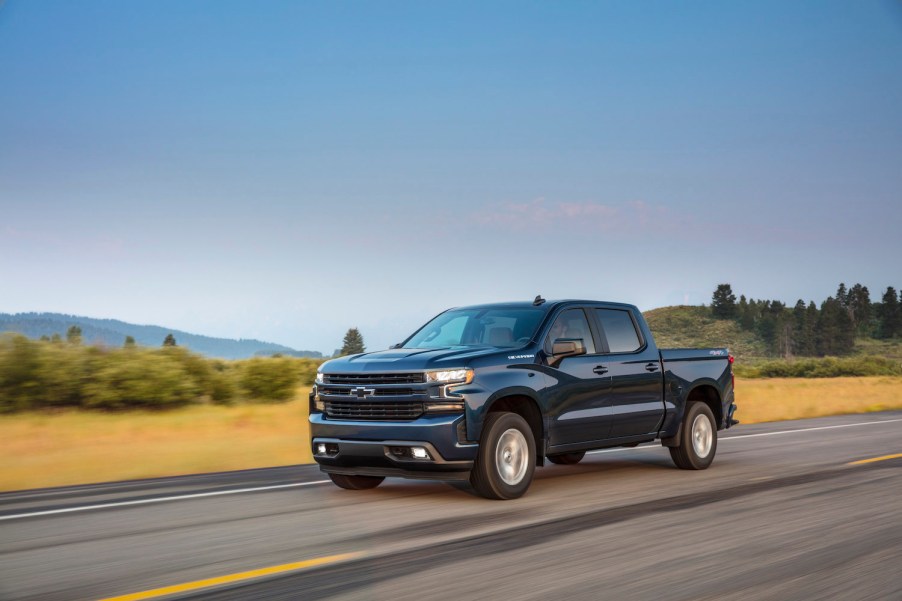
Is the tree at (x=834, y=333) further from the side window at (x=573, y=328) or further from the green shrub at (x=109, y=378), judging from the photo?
the side window at (x=573, y=328)

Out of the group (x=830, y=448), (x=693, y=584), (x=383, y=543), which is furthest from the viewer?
(x=830, y=448)

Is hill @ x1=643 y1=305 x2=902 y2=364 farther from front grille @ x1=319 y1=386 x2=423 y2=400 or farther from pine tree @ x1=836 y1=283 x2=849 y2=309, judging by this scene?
front grille @ x1=319 y1=386 x2=423 y2=400

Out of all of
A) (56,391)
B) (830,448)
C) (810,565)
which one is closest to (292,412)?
(56,391)

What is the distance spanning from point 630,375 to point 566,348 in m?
1.54

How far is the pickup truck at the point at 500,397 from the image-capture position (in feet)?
27.2

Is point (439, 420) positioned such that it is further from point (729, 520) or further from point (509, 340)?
point (729, 520)

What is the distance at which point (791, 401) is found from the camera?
30906 mm

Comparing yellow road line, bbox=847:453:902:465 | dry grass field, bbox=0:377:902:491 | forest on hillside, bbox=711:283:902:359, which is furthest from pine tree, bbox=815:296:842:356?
yellow road line, bbox=847:453:902:465

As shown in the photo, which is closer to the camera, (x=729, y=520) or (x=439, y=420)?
(x=729, y=520)

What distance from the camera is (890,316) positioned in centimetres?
12812

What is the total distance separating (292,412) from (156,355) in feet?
12.6

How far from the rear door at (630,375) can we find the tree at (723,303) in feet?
359

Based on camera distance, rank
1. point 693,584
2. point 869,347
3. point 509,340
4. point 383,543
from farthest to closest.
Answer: point 869,347, point 509,340, point 383,543, point 693,584

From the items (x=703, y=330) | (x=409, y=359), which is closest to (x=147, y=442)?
(x=409, y=359)
